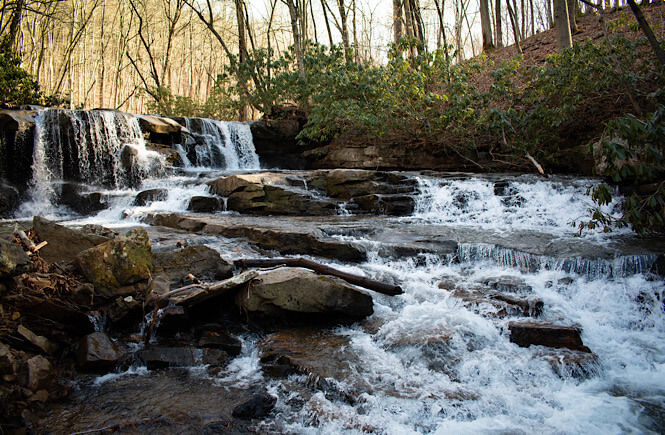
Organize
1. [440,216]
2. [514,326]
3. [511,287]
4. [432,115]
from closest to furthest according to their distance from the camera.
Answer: [514,326]
[511,287]
[440,216]
[432,115]

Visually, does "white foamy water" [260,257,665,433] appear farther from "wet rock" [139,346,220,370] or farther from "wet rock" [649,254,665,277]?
"wet rock" [139,346,220,370]

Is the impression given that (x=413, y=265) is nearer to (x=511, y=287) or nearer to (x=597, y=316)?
(x=511, y=287)

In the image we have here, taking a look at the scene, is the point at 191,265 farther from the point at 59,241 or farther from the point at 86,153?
the point at 86,153

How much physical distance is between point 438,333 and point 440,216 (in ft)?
17.6

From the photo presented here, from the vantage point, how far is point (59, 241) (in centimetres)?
438

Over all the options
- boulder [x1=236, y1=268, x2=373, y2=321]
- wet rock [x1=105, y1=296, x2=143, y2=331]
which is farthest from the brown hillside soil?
wet rock [x1=105, y1=296, x2=143, y2=331]

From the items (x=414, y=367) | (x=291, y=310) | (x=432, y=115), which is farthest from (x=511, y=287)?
(x=432, y=115)

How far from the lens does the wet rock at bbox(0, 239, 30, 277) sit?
302 cm

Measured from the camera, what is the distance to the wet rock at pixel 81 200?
9.79m

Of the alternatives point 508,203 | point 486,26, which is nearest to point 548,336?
point 508,203

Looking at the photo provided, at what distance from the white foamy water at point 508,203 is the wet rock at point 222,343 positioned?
5.44 metres

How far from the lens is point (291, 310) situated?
392 centimetres

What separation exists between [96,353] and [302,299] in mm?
1817

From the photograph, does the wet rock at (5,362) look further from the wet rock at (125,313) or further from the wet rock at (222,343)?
the wet rock at (222,343)
